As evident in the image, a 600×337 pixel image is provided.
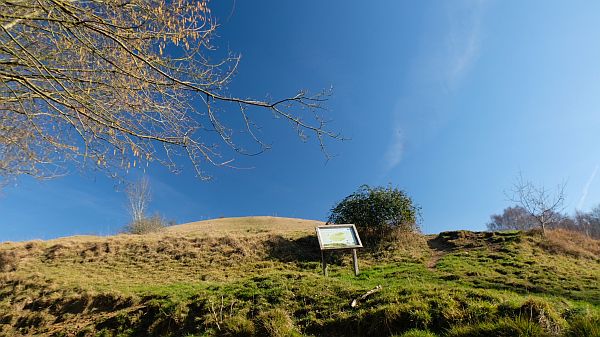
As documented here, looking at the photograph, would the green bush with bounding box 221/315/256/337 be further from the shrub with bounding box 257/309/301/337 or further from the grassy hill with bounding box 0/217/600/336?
the shrub with bounding box 257/309/301/337

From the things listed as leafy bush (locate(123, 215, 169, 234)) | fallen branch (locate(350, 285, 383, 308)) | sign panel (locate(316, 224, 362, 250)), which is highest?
leafy bush (locate(123, 215, 169, 234))

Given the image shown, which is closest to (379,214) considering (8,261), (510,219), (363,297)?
(363,297)

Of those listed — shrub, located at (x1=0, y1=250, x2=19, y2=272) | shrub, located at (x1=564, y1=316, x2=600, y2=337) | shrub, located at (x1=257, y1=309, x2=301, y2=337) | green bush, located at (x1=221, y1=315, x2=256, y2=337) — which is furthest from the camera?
shrub, located at (x1=0, y1=250, x2=19, y2=272)

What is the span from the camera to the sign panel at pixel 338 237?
12.8 metres

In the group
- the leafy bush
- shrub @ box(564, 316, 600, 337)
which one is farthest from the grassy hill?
the leafy bush

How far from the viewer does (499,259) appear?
1431 cm

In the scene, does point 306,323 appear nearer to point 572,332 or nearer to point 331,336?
point 331,336

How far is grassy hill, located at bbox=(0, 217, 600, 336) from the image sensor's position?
5.33m

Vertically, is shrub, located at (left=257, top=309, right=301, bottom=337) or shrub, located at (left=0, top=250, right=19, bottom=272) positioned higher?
shrub, located at (left=0, top=250, right=19, bottom=272)

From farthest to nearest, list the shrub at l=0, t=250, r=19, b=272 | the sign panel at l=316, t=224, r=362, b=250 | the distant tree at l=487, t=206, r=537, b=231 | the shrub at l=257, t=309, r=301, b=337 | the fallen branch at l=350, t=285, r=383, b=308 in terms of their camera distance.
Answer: the distant tree at l=487, t=206, r=537, b=231, the shrub at l=0, t=250, r=19, b=272, the sign panel at l=316, t=224, r=362, b=250, the fallen branch at l=350, t=285, r=383, b=308, the shrub at l=257, t=309, r=301, b=337

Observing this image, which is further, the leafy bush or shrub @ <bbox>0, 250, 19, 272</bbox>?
the leafy bush

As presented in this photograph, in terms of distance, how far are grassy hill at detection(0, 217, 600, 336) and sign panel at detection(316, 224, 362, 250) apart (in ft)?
3.69

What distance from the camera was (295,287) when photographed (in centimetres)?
786

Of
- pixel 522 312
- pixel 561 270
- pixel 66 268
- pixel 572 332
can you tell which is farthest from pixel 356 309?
pixel 66 268
